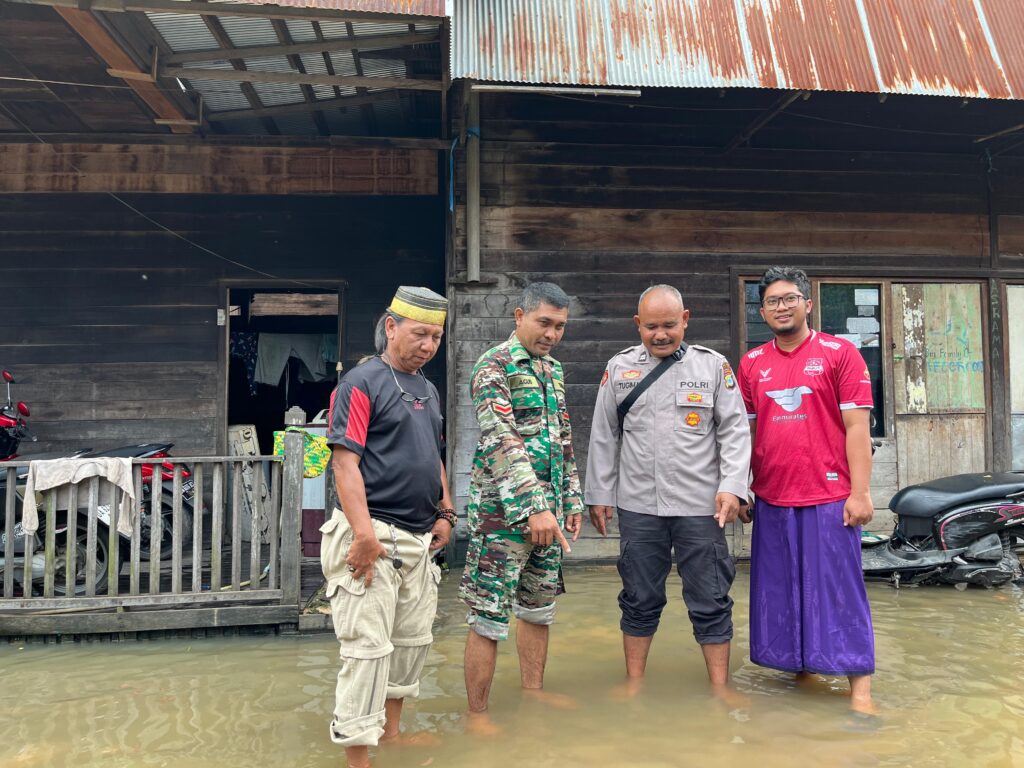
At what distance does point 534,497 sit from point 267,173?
5.52 metres

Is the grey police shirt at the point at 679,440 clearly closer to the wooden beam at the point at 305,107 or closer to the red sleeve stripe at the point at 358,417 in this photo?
the red sleeve stripe at the point at 358,417

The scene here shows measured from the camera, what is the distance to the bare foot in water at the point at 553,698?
10.7 feet

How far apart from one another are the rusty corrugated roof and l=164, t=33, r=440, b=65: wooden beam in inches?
13.9

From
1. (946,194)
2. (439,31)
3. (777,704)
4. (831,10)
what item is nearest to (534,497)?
(777,704)

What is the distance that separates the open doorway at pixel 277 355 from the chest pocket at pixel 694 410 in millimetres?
5488

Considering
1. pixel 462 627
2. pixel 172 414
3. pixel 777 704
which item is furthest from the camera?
pixel 172 414

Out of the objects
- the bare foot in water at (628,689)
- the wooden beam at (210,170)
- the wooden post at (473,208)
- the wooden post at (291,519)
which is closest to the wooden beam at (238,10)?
the wooden post at (473,208)

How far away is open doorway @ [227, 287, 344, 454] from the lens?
8.32 metres

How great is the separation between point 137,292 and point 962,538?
23.5ft

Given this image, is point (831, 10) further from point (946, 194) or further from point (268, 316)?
point (268, 316)

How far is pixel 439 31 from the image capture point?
519 centimetres

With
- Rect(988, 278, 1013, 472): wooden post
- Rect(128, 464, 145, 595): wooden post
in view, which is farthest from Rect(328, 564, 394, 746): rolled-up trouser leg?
Rect(988, 278, 1013, 472): wooden post

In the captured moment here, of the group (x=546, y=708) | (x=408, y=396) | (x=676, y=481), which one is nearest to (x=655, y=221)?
(x=676, y=481)

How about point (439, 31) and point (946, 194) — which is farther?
point (946, 194)
